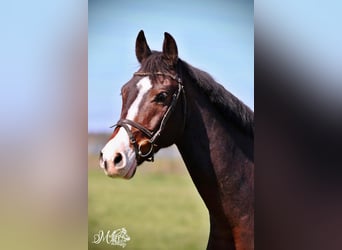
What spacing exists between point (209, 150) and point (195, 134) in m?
0.12

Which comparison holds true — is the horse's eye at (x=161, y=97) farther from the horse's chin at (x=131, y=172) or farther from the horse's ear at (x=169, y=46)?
the horse's chin at (x=131, y=172)

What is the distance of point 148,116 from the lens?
2.40 m

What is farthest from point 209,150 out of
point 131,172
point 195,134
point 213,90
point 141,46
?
point 141,46

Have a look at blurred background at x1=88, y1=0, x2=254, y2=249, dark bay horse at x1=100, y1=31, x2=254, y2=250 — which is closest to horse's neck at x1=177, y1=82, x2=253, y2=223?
dark bay horse at x1=100, y1=31, x2=254, y2=250

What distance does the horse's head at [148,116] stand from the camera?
2.40 meters

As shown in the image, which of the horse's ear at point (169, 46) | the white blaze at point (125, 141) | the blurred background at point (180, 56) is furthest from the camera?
the blurred background at point (180, 56)

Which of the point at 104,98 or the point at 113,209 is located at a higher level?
the point at 104,98

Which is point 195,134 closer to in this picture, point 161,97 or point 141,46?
point 161,97

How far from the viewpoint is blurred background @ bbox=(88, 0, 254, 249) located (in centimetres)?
262

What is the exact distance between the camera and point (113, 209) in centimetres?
270

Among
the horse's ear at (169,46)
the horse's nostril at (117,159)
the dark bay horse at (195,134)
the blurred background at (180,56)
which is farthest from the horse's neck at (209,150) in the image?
the horse's nostril at (117,159)
